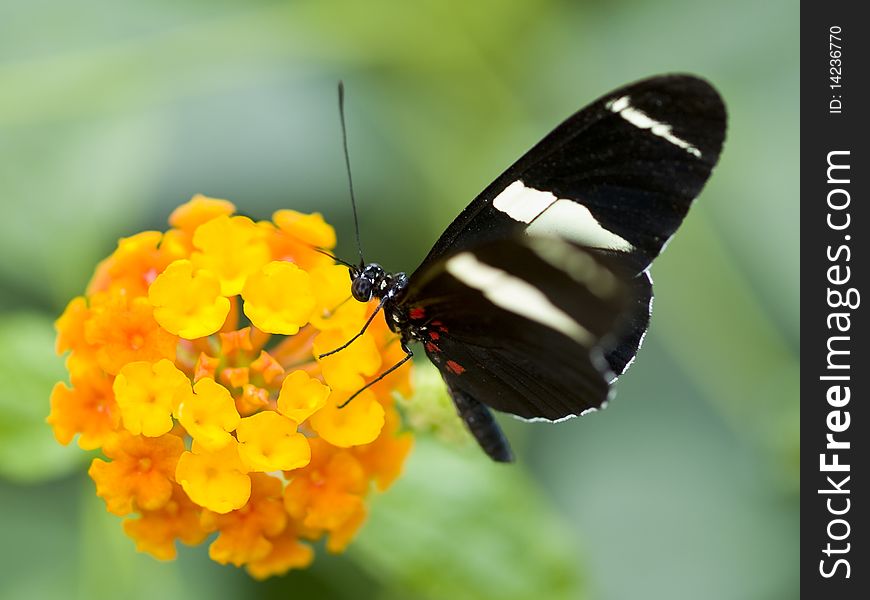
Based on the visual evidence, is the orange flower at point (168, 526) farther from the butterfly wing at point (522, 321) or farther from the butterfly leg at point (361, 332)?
the butterfly wing at point (522, 321)

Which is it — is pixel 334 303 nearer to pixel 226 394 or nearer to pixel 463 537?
pixel 226 394

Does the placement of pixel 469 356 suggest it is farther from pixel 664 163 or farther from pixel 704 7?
pixel 704 7

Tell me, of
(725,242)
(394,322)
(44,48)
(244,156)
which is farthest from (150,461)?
(725,242)

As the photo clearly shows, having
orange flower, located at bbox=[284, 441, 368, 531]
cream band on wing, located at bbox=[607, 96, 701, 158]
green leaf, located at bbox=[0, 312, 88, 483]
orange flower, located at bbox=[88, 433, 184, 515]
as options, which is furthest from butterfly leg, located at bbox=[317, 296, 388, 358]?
green leaf, located at bbox=[0, 312, 88, 483]

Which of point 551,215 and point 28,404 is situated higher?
point 551,215
